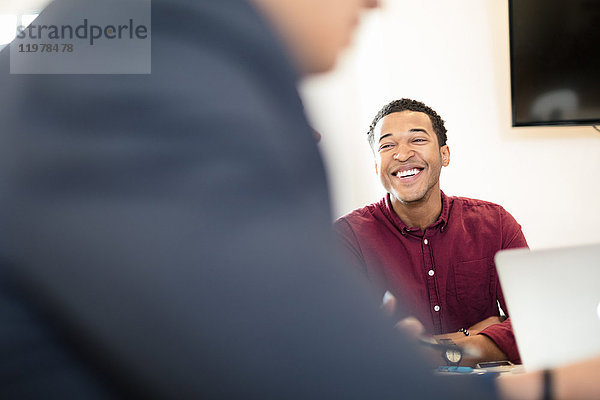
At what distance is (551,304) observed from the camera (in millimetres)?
743

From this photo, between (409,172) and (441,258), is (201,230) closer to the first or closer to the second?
(441,258)

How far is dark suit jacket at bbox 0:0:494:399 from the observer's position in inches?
16.4

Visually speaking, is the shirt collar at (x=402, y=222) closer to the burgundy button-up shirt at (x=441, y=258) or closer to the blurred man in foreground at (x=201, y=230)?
the burgundy button-up shirt at (x=441, y=258)

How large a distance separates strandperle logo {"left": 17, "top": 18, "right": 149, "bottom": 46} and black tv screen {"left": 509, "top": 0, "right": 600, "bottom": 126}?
7.92ft

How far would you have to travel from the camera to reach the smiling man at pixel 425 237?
5.64 feet

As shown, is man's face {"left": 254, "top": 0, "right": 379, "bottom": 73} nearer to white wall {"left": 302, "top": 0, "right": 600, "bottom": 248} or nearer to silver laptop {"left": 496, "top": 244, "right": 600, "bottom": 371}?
silver laptop {"left": 496, "top": 244, "right": 600, "bottom": 371}

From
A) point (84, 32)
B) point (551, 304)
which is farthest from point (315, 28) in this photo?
point (551, 304)

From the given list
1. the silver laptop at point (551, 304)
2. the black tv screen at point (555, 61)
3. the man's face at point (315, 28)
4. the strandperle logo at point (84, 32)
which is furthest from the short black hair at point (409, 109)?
the strandperle logo at point (84, 32)

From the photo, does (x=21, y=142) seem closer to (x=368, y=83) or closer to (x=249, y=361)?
(x=249, y=361)

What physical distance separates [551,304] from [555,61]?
2185mm

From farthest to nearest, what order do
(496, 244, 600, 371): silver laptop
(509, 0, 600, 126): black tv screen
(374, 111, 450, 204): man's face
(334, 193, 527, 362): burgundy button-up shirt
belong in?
(509, 0, 600, 126): black tv screen < (374, 111, 450, 204): man's face < (334, 193, 527, 362): burgundy button-up shirt < (496, 244, 600, 371): silver laptop

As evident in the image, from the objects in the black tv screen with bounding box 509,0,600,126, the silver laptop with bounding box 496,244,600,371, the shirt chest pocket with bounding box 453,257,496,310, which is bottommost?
the shirt chest pocket with bounding box 453,257,496,310

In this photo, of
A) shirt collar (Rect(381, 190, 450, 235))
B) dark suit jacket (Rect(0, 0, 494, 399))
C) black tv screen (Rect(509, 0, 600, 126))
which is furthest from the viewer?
black tv screen (Rect(509, 0, 600, 126))

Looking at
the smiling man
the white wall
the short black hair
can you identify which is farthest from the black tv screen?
the smiling man
